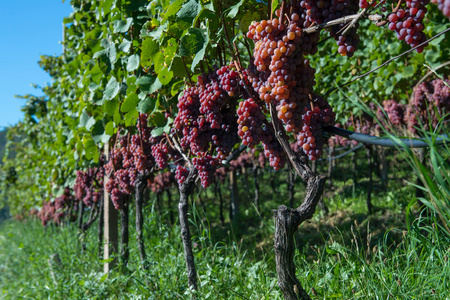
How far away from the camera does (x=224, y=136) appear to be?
73.5 inches

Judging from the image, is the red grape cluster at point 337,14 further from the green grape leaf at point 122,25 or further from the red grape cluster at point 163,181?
the red grape cluster at point 163,181

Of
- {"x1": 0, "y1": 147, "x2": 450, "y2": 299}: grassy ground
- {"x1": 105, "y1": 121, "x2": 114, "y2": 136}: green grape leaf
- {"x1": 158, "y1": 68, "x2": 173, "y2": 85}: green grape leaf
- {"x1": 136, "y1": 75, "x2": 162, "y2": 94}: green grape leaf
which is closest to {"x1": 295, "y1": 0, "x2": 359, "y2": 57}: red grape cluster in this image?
{"x1": 0, "y1": 147, "x2": 450, "y2": 299}: grassy ground

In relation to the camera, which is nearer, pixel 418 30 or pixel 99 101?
pixel 418 30

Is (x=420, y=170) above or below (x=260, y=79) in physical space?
below

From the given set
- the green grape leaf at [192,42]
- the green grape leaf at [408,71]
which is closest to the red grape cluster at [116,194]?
the green grape leaf at [192,42]

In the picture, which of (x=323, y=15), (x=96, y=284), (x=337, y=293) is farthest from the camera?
(x=96, y=284)

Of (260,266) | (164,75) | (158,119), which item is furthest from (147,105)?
(260,266)

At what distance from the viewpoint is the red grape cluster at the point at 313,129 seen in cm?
135

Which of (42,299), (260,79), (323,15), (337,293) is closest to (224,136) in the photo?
(260,79)

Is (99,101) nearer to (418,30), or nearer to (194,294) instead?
(194,294)

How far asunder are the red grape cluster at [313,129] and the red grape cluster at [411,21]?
1.40ft

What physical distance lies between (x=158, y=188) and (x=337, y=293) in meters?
7.34

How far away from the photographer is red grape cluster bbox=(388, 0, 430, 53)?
0.97 m

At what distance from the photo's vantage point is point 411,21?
3.26ft
